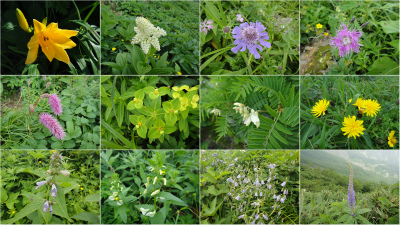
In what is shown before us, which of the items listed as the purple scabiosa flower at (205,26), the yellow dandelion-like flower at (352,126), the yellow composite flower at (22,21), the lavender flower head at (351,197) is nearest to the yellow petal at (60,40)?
the yellow composite flower at (22,21)

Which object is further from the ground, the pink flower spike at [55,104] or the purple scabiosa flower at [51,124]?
the pink flower spike at [55,104]

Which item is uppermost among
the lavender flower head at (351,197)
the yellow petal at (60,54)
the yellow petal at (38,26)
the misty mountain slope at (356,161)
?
the yellow petal at (38,26)

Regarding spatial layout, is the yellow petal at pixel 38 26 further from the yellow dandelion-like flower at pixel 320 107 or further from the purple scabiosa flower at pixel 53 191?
the yellow dandelion-like flower at pixel 320 107

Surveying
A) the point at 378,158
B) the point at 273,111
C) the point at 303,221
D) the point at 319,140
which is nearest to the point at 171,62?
the point at 273,111

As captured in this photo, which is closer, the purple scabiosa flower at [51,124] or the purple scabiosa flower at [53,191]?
the purple scabiosa flower at [53,191]

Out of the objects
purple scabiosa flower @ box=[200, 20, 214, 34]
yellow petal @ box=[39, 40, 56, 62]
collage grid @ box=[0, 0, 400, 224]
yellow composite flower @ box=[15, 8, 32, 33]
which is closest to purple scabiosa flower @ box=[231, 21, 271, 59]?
collage grid @ box=[0, 0, 400, 224]

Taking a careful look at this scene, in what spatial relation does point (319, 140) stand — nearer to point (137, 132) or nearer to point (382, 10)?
point (382, 10)
